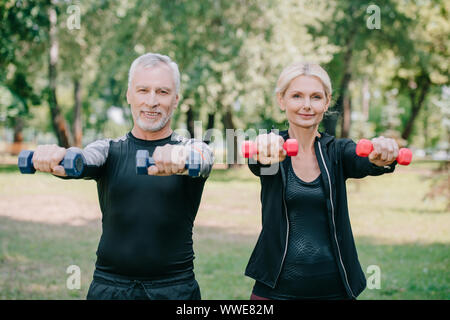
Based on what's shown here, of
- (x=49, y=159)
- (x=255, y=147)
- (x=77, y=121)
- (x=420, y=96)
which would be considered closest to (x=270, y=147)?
(x=255, y=147)

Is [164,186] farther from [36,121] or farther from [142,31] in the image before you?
[36,121]

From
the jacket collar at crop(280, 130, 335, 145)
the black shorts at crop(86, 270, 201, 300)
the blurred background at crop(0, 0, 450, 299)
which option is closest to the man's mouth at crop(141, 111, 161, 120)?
the jacket collar at crop(280, 130, 335, 145)

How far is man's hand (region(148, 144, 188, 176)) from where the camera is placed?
2.53m

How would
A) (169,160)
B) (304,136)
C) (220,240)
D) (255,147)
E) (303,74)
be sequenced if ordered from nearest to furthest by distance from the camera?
(169,160) < (255,147) < (303,74) < (304,136) < (220,240)

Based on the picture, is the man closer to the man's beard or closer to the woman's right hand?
the man's beard

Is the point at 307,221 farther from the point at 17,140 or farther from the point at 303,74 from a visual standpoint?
the point at 17,140

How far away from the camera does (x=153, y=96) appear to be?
332 cm

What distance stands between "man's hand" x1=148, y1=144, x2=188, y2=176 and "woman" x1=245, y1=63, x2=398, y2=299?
2.78 ft

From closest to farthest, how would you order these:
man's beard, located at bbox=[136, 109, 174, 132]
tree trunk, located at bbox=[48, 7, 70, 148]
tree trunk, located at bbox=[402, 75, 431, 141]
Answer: man's beard, located at bbox=[136, 109, 174, 132] → tree trunk, located at bbox=[48, 7, 70, 148] → tree trunk, located at bbox=[402, 75, 431, 141]

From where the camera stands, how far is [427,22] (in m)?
32.6

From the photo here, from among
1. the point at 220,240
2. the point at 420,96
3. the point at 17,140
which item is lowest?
the point at 220,240

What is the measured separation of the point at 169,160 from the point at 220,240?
397 inches

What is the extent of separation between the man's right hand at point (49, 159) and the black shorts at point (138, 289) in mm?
885
